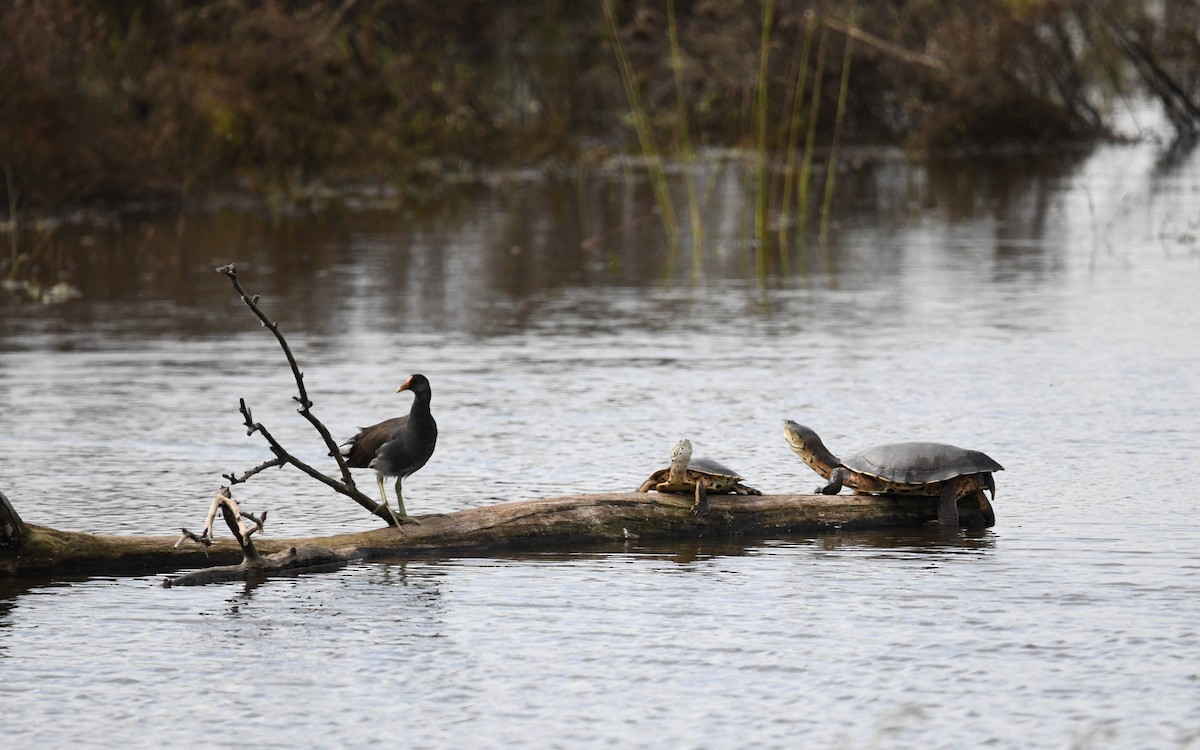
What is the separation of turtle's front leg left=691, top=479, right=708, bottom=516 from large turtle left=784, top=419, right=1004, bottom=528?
2.42 feet

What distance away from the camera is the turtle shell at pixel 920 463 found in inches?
370

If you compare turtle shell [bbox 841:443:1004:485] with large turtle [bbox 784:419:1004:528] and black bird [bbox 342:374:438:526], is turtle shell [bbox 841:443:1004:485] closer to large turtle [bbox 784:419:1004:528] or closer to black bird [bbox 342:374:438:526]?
large turtle [bbox 784:419:1004:528]

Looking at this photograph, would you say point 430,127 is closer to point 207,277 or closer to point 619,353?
point 207,277

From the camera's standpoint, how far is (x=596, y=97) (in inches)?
2018

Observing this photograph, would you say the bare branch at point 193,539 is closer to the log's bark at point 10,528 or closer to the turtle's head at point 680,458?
the log's bark at point 10,528

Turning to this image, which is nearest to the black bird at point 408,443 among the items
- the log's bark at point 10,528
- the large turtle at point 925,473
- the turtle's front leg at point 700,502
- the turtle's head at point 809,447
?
the turtle's front leg at point 700,502

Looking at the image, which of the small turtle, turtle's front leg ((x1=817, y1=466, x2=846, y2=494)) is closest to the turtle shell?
turtle's front leg ((x1=817, y1=466, x2=846, y2=494))

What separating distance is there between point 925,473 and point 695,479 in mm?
1093

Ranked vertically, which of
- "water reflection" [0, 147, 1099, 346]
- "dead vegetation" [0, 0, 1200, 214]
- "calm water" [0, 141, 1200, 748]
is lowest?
"calm water" [0, 141, 1200, 748]

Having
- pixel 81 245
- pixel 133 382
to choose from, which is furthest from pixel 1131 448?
pixel 81 245

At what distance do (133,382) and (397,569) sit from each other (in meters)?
7.01

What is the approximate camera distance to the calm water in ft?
22.8

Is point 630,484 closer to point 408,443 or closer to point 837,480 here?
point 837,480

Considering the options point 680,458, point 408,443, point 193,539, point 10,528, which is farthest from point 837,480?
point 10,528
